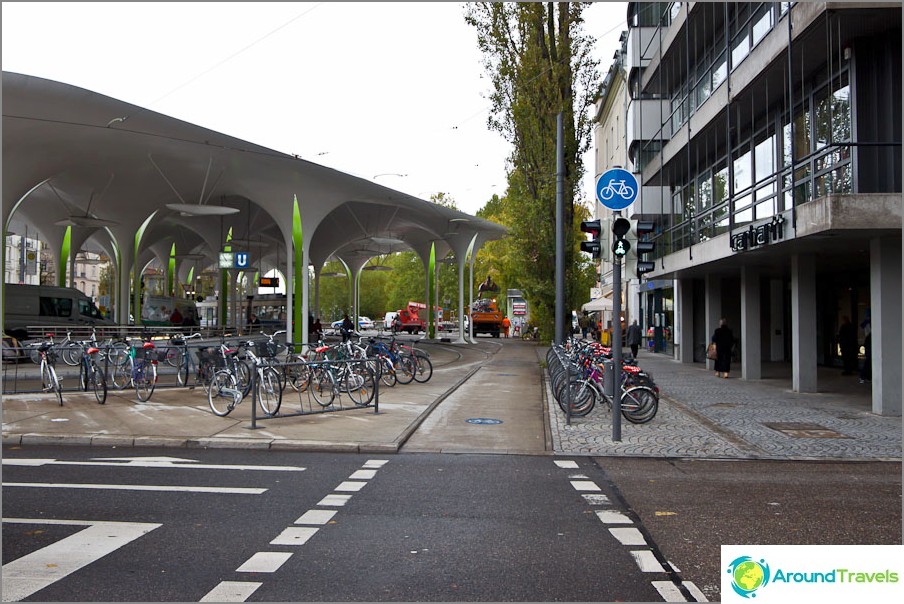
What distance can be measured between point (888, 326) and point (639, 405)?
5102 millimetres

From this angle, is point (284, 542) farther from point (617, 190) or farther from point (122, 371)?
point (122, 371)

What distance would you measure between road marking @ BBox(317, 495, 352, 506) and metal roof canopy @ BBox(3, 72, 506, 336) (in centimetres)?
1618

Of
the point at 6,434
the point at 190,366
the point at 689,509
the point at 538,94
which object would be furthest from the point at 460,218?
the point at 689,509

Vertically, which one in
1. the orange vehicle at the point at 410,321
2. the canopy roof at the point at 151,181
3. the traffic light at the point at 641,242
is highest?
the canopy roof at the point at 151,181

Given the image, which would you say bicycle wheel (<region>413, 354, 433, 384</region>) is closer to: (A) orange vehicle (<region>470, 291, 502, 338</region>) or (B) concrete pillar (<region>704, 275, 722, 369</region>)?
(B) concrete pillar (<region>704, 275, 722, 369</region>)

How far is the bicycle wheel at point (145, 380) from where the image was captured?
1547cm

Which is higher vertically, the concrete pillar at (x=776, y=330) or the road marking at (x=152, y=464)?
the concrete pillar at (x=776, y=330)

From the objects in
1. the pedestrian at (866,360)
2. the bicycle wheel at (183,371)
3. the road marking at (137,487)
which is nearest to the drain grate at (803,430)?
the pedestrian at (866,360)

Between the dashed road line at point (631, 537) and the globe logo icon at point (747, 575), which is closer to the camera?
the globe logo icon at point (747, 575)

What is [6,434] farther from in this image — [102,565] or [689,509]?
[689,509]

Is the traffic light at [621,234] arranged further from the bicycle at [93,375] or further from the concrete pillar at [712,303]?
the concrete pillar at [712,303]

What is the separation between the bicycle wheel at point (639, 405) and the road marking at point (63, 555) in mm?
8451

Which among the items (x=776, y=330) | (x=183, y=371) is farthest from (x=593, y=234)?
(x=776, y=330)

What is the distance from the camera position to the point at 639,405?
12.9 m
